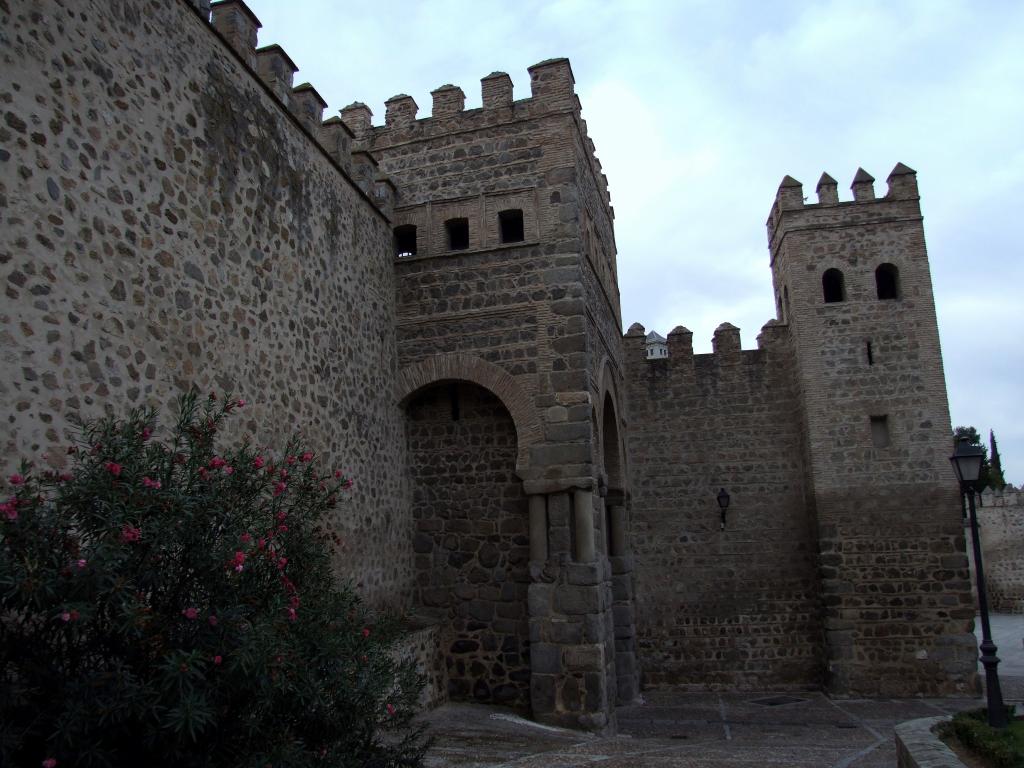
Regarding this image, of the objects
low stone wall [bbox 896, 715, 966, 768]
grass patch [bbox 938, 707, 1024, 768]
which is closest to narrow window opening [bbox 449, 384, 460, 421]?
low stone wall [bbox 896, 715, 966, 768]

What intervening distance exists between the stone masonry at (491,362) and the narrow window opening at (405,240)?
0.05 metres

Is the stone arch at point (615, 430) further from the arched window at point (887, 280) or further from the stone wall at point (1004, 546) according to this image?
the stone wall at point (1004, 546)

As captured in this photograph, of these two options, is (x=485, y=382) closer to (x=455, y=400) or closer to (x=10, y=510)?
(x=455, y=400)

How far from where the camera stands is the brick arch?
32.7 ft

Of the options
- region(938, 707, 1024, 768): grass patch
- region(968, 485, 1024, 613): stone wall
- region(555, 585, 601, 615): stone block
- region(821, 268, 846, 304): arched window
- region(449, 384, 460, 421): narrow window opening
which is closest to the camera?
region(938, 707, 1024, 768): grass patch

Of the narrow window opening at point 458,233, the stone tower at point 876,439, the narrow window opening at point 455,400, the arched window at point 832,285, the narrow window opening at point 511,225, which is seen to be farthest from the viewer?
the arched window at point 832,285

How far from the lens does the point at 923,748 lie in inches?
237

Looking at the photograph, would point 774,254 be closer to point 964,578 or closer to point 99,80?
point 964,578

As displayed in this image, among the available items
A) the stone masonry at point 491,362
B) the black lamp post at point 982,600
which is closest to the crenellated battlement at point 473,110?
the stone masonry at point 491,362

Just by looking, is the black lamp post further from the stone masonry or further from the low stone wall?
the stone masonry

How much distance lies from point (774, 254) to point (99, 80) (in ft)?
43.0

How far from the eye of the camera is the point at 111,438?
3.61 metres

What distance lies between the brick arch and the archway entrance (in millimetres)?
163

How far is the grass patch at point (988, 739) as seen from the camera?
562cm
